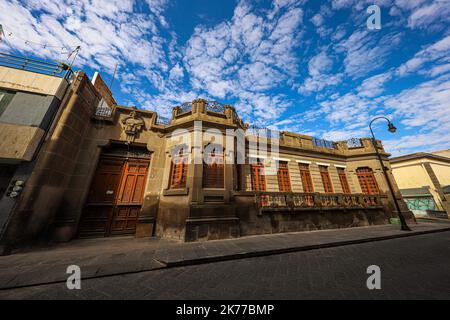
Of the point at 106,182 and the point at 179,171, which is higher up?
the point at 179,171

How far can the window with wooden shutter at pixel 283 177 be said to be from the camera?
11.8 m

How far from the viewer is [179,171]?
8766mm

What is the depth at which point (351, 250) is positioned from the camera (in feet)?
19.3

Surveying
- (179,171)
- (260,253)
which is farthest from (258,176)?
(260,253)

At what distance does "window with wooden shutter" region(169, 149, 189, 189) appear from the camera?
334 inches

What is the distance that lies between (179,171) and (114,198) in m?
3.92

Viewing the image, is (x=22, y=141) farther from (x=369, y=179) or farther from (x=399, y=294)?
(x=369, y=179)

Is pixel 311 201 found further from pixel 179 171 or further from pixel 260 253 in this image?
pixel 179 171

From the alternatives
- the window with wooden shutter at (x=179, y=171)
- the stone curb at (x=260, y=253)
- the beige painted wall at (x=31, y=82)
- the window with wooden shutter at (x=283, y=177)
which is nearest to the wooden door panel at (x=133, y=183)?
the window with wooden shutter at (x=179, y=171)

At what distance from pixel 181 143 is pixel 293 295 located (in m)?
8.09

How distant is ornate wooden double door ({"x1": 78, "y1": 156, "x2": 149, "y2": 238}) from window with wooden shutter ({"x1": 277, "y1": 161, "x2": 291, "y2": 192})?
31.0 feet

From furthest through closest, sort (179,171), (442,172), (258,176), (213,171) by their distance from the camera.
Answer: (442,172) < (258,176) < (179,171) < (213,171)

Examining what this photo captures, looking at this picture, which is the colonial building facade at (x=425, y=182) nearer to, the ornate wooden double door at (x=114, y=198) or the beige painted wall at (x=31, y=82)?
the ornate wooden double door at (x=114, y=198)
